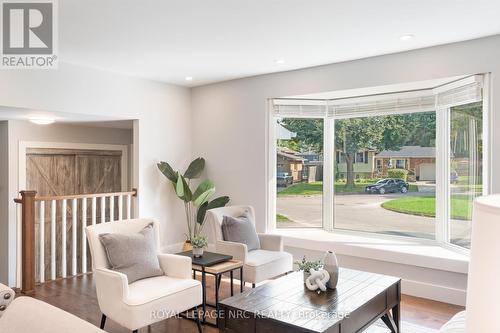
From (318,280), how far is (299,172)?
8.79 feet

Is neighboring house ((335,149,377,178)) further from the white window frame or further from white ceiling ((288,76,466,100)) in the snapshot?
white ceiling ((288,76,466,100))

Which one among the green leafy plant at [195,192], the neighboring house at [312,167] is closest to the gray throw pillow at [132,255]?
the green leafy plant at [195,192]

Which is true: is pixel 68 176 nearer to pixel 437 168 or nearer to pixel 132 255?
pixel 132 255

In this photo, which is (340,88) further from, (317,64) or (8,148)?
(8,148)

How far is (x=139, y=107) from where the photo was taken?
5164mm

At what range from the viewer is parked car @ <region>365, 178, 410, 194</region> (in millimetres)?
4676

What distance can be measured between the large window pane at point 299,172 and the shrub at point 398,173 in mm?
914

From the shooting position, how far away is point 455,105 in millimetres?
4020

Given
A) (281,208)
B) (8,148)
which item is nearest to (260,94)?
(281,208)

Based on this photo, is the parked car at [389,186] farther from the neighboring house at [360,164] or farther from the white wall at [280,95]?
the white wall at [280,95]

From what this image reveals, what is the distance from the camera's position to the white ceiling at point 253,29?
2818 millimetres

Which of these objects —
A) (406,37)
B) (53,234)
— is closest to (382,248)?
(406,37)

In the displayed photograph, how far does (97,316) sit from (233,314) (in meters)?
1.71

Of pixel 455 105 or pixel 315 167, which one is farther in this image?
pixel 315 167
